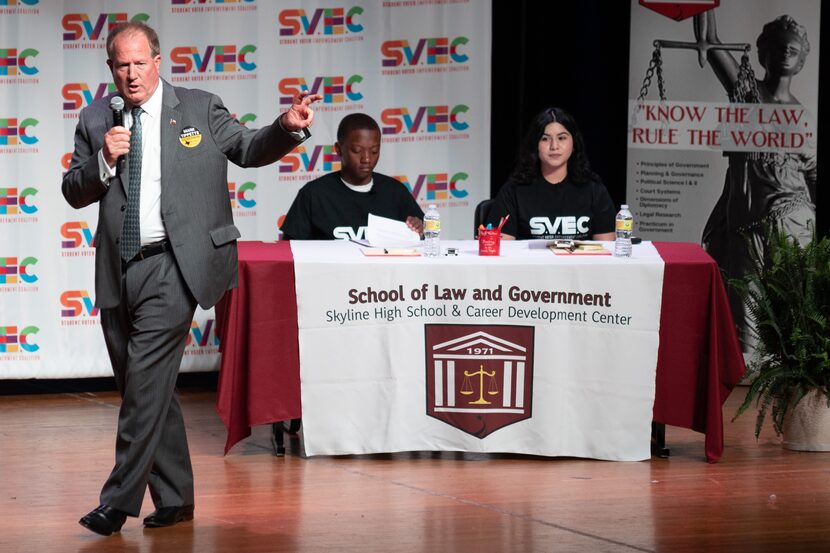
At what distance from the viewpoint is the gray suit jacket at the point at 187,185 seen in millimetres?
3672

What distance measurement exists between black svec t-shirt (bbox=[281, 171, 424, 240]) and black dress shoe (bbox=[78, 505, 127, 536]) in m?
1.87

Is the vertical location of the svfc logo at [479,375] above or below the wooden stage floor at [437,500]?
above

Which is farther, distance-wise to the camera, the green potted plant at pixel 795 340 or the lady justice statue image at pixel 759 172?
the lady justice statue image at pixel 759 172

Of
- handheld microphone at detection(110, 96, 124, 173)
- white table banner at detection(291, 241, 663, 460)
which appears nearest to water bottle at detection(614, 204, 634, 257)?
white table banner at detection(291, 241, 663, 460)

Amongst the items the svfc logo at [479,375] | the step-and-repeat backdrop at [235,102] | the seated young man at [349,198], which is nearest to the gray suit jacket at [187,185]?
the svfc logo at [479,375]

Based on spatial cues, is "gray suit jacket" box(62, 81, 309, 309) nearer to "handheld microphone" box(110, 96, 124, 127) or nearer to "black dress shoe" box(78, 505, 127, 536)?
"handheld microphone" box(110, 96, 124, 127)

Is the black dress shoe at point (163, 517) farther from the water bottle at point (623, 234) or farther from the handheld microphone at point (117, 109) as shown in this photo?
the water bottle at point (623, 234)

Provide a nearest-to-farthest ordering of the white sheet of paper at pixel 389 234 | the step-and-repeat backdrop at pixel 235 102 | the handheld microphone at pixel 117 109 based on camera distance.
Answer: the handheld microphone at pixel 117 109 < the white sheet of paper at pixel 389 234 < the step-and-repeat backdrop at pixel 235 102

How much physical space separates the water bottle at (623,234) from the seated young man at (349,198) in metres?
0.91

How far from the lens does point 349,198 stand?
543 cm

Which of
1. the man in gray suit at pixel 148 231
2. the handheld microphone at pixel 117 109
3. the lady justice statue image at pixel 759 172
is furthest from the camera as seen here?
the lady justice statue image at pixel 759 172

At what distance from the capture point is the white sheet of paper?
4.97m

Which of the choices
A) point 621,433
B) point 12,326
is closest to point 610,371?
point 621,433

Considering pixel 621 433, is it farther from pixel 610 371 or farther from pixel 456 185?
pixel 456 185
